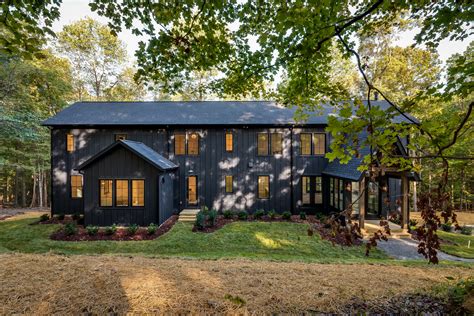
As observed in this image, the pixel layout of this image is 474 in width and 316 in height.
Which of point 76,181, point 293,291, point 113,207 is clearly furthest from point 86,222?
point 293,291

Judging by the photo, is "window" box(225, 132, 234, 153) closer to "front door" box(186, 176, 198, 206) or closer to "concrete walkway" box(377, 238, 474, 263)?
"front door" box(186, 176, 198, 206)

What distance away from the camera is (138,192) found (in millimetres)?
11484

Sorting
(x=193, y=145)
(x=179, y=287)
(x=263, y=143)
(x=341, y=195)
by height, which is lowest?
(x=341, y=195)

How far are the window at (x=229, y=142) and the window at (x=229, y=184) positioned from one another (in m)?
1.75

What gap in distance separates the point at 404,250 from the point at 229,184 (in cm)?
923

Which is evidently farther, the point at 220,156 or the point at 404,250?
the point at 220,156

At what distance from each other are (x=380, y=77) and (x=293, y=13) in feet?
69.1

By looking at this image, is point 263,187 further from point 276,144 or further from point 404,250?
point 404,250

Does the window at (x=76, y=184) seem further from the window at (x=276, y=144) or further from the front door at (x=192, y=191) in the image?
the window at (x=276, y=144)

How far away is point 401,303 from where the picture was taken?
10.0 ft

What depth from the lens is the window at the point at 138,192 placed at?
11.4 m

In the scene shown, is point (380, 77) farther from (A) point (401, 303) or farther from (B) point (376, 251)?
(A) point (401, 303)

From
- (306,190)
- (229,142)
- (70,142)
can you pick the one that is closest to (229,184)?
(229,142)

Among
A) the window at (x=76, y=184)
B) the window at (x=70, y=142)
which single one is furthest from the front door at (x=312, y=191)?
the window at (x=70, y=142)
